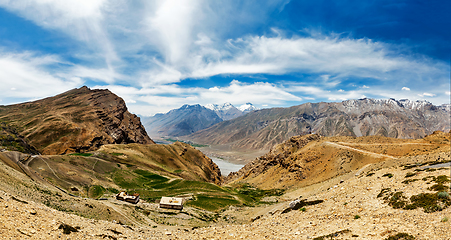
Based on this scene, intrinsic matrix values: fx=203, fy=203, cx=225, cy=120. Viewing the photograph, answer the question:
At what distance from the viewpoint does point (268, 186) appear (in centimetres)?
9475

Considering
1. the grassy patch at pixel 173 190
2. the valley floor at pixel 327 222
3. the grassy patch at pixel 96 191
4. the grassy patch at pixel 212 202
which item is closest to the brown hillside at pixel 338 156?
the grassy patch at pixel 173 190

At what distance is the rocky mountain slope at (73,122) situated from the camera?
109625 mm

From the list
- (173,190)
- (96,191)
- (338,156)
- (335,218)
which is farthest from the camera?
(338,156)

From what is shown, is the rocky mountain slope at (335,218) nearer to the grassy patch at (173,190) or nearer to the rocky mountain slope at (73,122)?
the grassy patch at (173,190)

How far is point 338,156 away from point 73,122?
15076cm

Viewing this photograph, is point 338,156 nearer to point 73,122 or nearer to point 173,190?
point 173,190

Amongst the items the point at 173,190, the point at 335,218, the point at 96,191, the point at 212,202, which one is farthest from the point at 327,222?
the point at 173,190

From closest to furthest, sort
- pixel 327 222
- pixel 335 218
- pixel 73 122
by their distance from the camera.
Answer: pixel 327 222
pixel 335 218
pixel 73 122

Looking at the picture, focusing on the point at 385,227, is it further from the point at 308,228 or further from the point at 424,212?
the point at 308,228

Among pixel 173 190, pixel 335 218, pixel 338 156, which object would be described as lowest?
pixel 173 190

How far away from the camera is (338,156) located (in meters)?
78.1

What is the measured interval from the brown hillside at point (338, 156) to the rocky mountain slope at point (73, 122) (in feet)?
328

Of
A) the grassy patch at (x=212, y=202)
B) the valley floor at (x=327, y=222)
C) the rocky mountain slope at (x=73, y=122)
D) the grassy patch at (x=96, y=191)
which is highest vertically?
the rocky mountain slope at (x=73, y=122)


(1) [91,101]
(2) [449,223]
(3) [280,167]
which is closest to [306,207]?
(2) [449,223]
